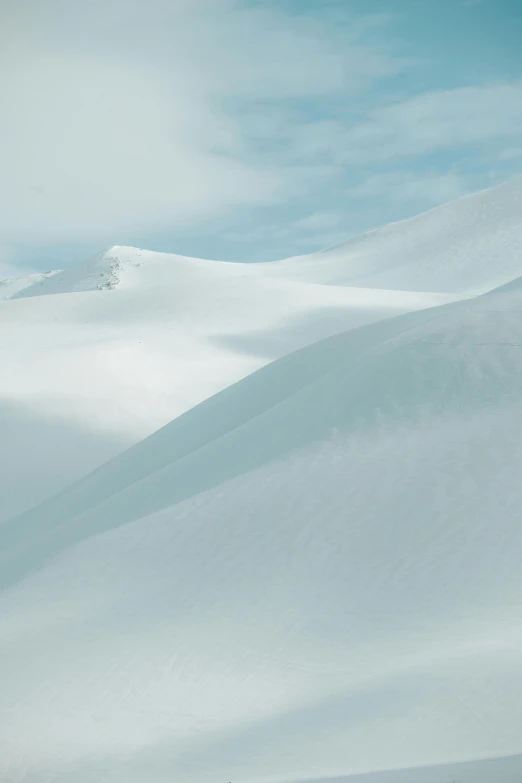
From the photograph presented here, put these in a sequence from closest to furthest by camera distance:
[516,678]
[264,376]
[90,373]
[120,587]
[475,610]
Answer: [516,678] < [475,610] < [120,587] < [264,376] < [90,373]

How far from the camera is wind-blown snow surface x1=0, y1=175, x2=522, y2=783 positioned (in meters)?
4.50

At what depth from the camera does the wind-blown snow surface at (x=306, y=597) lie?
4.50m

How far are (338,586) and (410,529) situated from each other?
2.41 ft

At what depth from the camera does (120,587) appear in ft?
22.0

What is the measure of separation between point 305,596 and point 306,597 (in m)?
0.02

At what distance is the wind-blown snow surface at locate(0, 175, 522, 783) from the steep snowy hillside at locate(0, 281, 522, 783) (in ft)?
0.05

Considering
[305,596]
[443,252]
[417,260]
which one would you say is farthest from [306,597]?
[417,260]

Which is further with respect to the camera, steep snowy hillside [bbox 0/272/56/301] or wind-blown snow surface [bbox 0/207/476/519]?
steep snowy hillside [bbox 0/272/56/301]

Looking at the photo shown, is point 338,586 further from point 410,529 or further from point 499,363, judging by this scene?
point 499,363

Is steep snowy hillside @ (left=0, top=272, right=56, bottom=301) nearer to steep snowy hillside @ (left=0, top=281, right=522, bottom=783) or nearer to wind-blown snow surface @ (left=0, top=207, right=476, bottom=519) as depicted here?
wind-blown snow surface @ (left=0, top=207, right=476, bottom=519)

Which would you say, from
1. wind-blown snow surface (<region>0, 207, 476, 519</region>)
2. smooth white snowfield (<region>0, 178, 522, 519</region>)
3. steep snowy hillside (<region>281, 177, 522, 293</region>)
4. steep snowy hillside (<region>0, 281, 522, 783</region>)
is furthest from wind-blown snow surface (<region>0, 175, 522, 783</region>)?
steep snowy hillside (<region>281, 177, 522, 293</region>)

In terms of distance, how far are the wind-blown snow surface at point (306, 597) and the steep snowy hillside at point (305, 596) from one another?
0.02m

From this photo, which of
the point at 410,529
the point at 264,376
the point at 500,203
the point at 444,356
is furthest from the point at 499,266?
the point at 410,529

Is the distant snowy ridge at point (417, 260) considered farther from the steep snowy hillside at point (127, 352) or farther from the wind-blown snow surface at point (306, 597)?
the wind-blown snow surface at point (306, 597)
